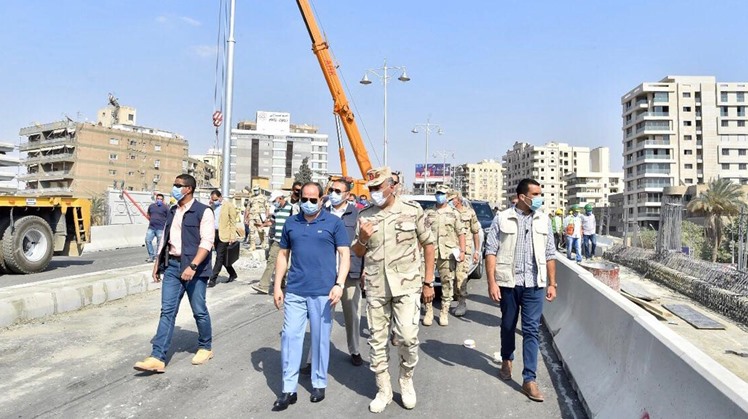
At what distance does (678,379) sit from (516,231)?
6.85ft

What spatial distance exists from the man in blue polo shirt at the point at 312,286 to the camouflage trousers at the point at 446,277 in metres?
3.06

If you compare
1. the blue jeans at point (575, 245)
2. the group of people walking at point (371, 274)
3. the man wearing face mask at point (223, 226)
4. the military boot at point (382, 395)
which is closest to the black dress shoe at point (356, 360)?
the group of people walking at point (371, 274)

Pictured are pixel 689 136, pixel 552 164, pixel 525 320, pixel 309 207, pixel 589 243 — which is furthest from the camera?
pixel 552 164

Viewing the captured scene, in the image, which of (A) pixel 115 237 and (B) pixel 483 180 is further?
(B) pixel 483 180

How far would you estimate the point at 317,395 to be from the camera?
4.23 meters

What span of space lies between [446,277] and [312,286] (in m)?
3.27

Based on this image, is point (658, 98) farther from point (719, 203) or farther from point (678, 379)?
point (678, 379)

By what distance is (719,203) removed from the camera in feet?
154

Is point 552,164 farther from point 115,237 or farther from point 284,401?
point 284,401

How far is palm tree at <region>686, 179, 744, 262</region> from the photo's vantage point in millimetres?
46750

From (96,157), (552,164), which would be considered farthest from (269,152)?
(552,164)

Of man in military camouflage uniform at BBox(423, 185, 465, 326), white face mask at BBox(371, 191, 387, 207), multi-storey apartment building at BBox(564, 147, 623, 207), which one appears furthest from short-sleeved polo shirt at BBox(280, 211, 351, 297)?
multi-storey apartment building at BBox(564, 147, 623, 207)

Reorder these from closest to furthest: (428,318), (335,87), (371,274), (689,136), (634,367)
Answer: (634,367) < (371,274) < (428,318) < (335,87) < (689,136)

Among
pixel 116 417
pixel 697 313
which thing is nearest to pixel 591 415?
pixel 116 417
